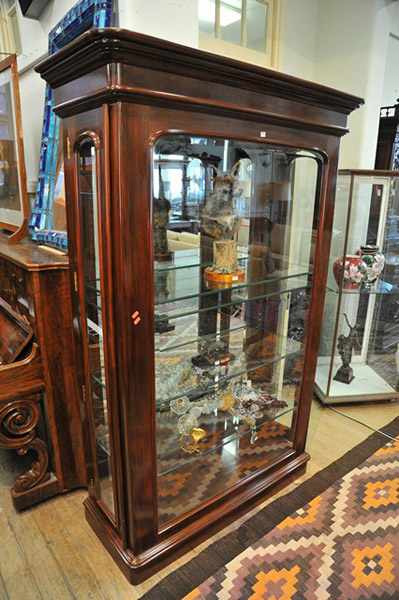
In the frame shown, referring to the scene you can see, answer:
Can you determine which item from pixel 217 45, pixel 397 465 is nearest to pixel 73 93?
pixel 217 45

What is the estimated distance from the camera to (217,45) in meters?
1.69

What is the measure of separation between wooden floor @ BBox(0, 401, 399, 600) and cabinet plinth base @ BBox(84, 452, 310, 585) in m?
0.03

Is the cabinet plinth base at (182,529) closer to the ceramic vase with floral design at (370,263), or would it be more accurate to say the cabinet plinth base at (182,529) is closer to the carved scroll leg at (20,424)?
the carved scroll leg at (20,424)

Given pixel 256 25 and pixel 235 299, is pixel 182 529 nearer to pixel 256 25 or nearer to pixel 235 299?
pixel 235 299

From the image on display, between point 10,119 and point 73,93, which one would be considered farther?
point 10,119

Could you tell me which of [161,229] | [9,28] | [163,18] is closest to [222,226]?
[161,229]

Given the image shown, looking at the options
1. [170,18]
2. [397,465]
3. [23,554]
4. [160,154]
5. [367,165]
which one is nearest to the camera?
[160,154]

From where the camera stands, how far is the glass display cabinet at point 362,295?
2.22 meters

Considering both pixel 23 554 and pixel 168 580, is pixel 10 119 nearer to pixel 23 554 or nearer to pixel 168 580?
pixel 23 554

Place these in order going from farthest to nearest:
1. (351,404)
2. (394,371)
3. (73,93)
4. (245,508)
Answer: (394,371)
(351,404)
(245,508)
(73,93)

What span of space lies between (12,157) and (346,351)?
2196 millimetres

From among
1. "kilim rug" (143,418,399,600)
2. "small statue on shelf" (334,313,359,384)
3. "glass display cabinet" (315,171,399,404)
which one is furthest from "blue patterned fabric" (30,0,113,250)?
"small statue on shelf" (334,313,359,384)

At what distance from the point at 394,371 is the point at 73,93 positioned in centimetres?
254

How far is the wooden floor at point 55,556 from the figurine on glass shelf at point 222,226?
3.43 feet
